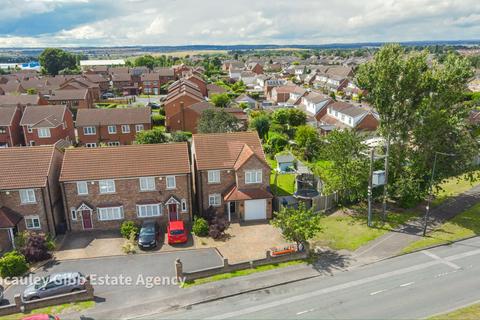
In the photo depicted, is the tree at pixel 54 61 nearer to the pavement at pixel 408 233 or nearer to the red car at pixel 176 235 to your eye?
the red car at pixel 176 235

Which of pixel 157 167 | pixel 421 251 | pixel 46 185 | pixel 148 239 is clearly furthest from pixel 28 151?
pixel 421 251

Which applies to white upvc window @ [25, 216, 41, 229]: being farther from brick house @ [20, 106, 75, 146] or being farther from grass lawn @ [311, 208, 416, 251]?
brick house @ [20, 106, 75, 146]

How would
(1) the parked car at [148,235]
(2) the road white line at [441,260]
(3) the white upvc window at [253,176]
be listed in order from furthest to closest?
(3) the white upvc window at [253,176] < (1) the parked car at [148,235] < (2) the road white line at [441,260]

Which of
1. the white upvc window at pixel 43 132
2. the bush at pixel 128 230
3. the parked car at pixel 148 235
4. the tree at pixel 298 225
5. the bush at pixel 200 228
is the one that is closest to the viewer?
the tree at pixel 298 225

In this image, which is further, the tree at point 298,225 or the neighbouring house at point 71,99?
the neighbouring house at point 71,99

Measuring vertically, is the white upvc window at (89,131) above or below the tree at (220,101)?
below

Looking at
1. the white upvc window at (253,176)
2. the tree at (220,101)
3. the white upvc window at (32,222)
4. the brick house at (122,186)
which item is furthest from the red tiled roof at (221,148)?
the tree at (220,101)
